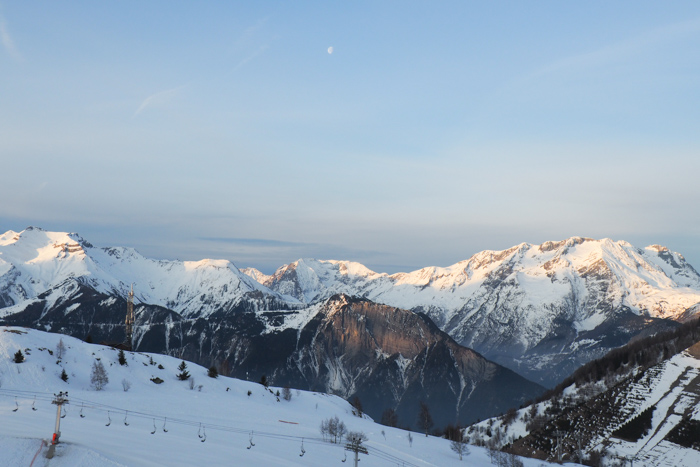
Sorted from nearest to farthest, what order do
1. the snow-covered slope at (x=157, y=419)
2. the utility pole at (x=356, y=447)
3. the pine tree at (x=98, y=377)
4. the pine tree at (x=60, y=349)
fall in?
the snow-covered slope at (x=157, y=419)
the utility pole at (x=356, y=447)
the pine tree at (x=98, y=377)
the pine tree at (x=60, y=349)

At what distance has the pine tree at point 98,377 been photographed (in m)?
149

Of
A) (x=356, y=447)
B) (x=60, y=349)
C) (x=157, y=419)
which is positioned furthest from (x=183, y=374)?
(x=356, y=447)

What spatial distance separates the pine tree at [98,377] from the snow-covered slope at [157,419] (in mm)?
1605

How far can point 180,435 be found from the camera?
10138 centimetres

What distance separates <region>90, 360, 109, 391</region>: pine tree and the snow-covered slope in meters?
1.60

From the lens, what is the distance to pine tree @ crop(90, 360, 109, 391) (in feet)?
490

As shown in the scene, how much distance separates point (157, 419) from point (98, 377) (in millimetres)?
42582

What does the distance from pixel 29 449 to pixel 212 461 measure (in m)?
24.5

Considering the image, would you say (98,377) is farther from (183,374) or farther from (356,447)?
(356,447)

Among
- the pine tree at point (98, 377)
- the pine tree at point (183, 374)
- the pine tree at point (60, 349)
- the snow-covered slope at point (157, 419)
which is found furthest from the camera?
the pine tree at point (183, 374)

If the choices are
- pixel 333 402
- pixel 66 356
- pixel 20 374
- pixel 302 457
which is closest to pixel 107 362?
pixel 66 356

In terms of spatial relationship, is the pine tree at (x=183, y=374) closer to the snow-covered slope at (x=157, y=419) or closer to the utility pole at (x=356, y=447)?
the snow-covered slope at (x=157, y=419)

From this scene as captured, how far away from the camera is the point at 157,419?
117m

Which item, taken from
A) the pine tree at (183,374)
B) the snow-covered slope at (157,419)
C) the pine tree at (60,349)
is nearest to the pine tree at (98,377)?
the snow-covered slope at (157,419)
